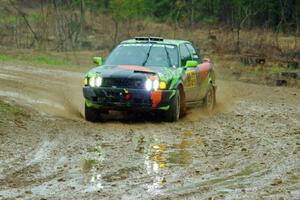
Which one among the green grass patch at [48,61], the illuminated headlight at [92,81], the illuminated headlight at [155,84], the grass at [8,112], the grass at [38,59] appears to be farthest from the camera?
the green grass patch at [48,61]

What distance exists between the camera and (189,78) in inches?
603

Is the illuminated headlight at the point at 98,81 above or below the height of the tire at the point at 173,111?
above

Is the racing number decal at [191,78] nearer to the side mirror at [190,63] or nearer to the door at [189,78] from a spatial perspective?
the door at [189,78]

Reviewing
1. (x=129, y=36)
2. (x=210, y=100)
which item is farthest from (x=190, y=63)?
(x=129, y=36)

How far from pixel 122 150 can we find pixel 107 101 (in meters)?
3.14

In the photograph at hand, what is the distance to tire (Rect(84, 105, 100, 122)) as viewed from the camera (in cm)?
1412

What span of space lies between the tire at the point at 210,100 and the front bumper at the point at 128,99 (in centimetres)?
292

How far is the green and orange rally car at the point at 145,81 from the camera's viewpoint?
13.8m

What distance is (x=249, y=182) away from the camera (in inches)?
333

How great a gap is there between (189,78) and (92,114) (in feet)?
7.63

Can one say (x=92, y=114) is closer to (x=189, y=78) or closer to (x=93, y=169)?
(x=189, y=78)

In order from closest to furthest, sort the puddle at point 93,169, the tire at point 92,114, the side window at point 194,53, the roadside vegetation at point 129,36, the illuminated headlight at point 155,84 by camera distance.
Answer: the puddle at point 93,169 → the illuminated headlight at point 155,84 → the tire at point 92,114 → the side window at point 194,53 → the roadside vegetation at point 129,36

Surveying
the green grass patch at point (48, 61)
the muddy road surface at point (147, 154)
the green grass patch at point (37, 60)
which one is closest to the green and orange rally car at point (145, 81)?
the muddy road surface at point (147, 154)

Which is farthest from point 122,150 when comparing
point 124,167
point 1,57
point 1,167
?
point 1,57
